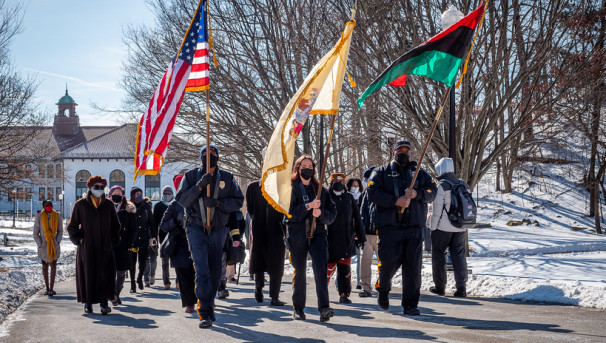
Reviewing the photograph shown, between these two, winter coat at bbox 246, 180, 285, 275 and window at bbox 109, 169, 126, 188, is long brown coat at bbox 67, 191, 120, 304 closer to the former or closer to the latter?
winter coat at bbox 246, 180, 285, 275

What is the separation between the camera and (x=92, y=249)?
375 inches

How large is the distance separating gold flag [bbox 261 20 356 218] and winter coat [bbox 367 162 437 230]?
3.24ft

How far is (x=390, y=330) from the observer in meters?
7.27

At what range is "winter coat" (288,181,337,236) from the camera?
26.6 ft

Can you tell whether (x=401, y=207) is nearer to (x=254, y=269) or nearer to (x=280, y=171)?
(x=280, y=171)

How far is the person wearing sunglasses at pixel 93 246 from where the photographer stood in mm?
9484

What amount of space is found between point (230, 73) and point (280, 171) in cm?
1451

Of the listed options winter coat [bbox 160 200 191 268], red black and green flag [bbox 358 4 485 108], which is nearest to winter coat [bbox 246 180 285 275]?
winter coat [bbox 160 200 191 268]

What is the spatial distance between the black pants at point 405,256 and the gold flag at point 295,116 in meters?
1.45

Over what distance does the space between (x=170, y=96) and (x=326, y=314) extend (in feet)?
10.8

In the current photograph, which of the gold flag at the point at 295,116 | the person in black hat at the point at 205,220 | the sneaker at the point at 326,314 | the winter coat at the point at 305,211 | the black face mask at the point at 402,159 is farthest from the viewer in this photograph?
the black face mask at the point at 402,159

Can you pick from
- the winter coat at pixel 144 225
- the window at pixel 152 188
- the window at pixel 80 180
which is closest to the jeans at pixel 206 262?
the winter coat at pixel 144 225

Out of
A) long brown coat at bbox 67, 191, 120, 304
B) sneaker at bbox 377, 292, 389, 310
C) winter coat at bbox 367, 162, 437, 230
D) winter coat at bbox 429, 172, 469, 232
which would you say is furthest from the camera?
winter coat at bbox 429, 172, 469, 232

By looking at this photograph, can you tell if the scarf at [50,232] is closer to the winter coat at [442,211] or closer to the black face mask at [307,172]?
the black face mask at [307,172]
